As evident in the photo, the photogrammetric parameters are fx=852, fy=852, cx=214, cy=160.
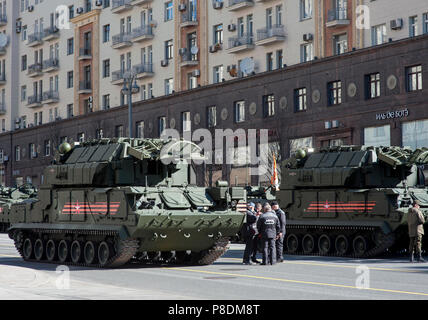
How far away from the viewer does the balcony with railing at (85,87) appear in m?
66.9

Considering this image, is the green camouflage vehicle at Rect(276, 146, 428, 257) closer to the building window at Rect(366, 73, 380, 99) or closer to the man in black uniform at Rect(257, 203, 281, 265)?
the man in black uniform at Rect(257, 203, 281, 265)

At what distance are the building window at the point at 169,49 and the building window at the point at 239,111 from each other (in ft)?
28.3

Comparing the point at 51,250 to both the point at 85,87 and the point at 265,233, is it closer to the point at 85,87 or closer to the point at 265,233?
the point at 265,233

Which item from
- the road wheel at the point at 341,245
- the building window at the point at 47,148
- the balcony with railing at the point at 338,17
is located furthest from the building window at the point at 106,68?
the road wheel at the point at 341,245

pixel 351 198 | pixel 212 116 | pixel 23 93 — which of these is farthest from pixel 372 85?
pixel 23 93

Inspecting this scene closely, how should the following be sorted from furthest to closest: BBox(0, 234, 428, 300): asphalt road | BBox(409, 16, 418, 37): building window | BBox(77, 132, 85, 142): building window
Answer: BBox(77, 132, 85, 142): building window, BBox(409, 16, 418, 37): building window, BBox(0, 234, 428, 300): asphalt road

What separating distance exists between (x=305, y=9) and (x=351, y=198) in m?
21.9

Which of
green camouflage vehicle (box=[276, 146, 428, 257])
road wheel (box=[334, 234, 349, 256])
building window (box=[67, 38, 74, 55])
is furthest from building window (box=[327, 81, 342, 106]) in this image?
building window (box=[67, 38, 74, 55])

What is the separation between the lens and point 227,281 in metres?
18.1

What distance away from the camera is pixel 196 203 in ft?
74.1

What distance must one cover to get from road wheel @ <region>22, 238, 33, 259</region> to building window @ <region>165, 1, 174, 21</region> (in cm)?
3420

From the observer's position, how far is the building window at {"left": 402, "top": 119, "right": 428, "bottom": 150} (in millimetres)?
39719

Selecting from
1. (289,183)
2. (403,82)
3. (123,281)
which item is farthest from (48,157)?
(123,281)

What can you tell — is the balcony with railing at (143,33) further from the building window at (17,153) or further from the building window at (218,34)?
the building window at (17,153)
